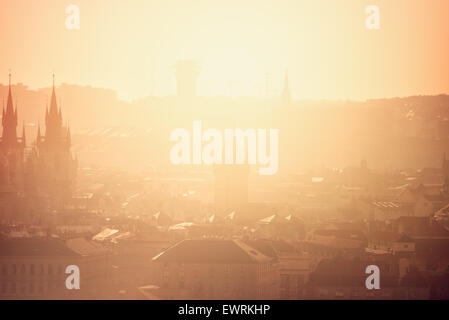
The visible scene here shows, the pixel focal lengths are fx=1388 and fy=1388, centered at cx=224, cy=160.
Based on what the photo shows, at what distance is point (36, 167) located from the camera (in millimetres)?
94000

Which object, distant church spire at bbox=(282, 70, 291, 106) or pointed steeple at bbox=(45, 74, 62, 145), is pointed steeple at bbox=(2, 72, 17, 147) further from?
distant church spire at bbox=(282, 70, 291, 106)

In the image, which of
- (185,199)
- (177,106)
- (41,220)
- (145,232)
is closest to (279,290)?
(145,232)

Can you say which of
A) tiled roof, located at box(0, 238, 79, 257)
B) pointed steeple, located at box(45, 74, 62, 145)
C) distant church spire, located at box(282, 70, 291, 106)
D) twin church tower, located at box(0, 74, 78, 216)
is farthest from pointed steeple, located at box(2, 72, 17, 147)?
distant church spire, located at box(282, 70, 291, 106)

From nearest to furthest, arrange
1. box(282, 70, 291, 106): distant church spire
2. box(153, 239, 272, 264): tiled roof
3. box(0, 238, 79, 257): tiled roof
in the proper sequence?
box(0, 238, 79, 257): tiled roof < box(153, 239, 272, 264): tiled roof < box(282, 70, 291, 106): distant church spire

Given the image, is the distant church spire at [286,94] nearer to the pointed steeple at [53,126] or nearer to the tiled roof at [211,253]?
the pointed steeple at [53,126]

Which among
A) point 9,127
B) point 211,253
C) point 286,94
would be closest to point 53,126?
point 9,127

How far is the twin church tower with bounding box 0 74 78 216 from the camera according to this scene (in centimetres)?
8769

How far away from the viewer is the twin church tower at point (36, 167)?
288 ft

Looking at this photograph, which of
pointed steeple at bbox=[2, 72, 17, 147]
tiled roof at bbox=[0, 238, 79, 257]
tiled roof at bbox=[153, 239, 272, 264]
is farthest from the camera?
pointed steeple at bbox=[2, 72, 17, 147]

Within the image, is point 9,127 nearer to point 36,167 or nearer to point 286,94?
point 36,167

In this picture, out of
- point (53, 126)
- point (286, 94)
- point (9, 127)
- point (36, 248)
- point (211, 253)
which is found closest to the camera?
point (36, 248)

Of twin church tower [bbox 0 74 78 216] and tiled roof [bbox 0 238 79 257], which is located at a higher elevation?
twin church tower [bbox 0 74 78 216]

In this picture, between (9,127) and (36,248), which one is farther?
(9,127)

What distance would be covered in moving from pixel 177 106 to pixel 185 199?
55.2 metres
